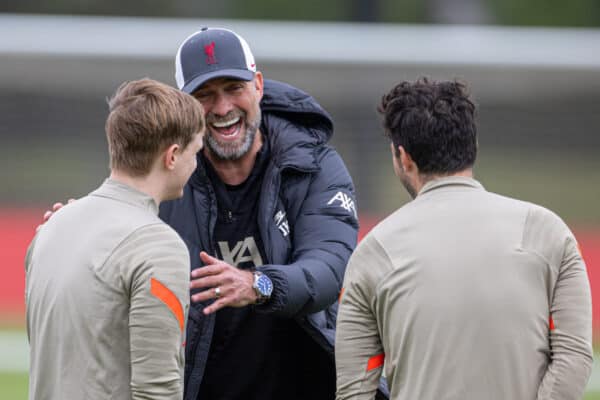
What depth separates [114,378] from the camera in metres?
2.60

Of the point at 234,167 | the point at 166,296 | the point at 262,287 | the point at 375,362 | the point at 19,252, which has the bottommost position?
the point at 19,252

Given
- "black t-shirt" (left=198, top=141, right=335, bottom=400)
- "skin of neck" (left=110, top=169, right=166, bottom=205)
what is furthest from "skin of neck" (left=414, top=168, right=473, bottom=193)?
"black t-shirt" (left=198, top=141, right=335, bottom=400)

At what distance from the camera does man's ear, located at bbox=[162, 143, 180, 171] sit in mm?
2766

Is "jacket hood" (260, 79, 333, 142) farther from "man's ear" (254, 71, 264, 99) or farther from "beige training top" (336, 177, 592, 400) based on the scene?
"beige training top" (336, 177, 592, 400)

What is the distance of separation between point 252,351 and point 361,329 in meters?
0.89

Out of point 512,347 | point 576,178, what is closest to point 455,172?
point 512,347

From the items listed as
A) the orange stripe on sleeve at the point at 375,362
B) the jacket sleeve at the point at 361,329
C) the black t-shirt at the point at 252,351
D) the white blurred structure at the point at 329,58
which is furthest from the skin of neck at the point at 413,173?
the white blurred structure at the point at 329,58

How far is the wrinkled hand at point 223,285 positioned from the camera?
2.95m

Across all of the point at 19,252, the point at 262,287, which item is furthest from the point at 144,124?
the point at 19,252

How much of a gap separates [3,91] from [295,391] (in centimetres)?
874

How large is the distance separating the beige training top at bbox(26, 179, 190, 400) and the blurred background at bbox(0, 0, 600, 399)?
8072 mm

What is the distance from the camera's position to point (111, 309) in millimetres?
2564

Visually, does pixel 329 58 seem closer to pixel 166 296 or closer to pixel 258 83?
pixel 258 83

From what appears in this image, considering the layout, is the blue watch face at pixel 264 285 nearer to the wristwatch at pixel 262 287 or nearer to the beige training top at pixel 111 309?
the wristwatch at pixel 262 287
